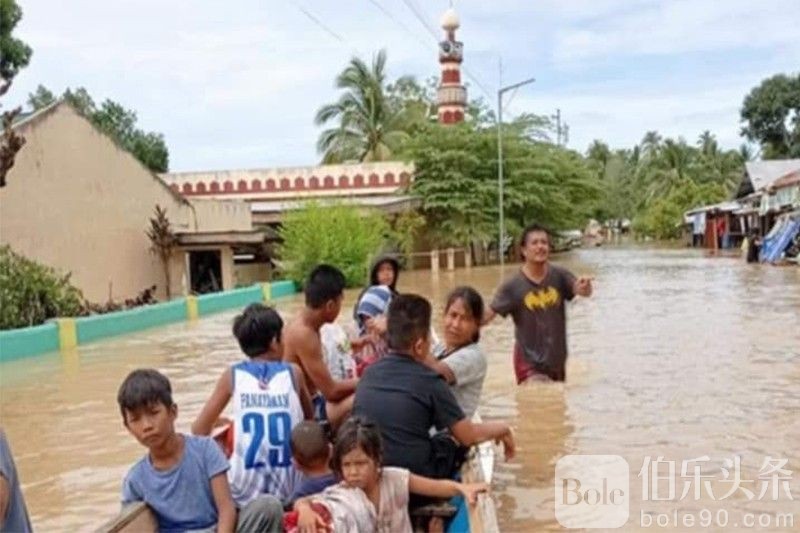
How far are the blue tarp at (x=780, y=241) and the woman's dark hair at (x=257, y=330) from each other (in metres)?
29.5

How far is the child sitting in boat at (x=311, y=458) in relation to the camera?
381 centimetres

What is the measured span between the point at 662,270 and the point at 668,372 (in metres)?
20.7

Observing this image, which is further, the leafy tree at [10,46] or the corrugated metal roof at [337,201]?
the corrugated metal roof at [337,201]

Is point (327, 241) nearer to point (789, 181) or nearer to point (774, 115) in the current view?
point (789, 181)

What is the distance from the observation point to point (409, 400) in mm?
3934

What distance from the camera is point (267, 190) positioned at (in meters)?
34.9

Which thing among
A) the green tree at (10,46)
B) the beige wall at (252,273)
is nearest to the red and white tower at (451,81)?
the beige wall at (252,273)

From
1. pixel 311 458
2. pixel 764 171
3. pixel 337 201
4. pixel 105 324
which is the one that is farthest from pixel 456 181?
pixel 311 458

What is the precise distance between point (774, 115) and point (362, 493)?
182ft

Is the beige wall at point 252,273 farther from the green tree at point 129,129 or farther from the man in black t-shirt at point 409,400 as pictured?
the man in black t-shirt at point 409,400

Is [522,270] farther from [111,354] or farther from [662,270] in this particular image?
[662,270]

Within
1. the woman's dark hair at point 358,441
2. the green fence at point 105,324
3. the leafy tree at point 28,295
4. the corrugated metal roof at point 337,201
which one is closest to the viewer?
the woman's dark hair at point 358,441

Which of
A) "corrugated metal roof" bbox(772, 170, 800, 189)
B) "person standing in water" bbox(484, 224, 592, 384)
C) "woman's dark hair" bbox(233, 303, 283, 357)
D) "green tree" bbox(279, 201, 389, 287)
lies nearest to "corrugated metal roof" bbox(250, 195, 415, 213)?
"green tree" bbox(279, 201, 389, 287)

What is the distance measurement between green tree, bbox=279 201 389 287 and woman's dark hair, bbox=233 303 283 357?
2117cm
